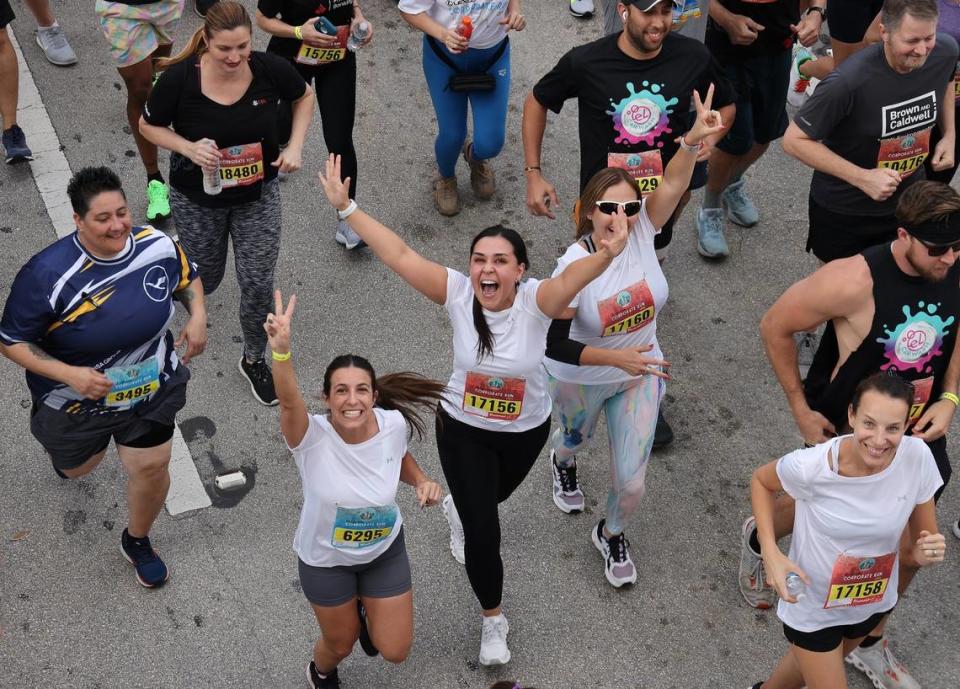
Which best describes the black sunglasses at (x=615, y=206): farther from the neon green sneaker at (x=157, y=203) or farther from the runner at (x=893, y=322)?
the neon green sneaker at (x=157, y=203)

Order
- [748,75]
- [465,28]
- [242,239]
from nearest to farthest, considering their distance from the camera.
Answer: [242,239]
[465,28]
[748,75]

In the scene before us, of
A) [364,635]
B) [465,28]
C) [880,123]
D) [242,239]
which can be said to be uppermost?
[880,123]

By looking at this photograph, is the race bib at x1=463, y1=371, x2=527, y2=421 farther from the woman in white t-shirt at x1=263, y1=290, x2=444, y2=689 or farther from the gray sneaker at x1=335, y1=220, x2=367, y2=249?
the gray sneaker at x1=335, y1=220, x2=367, y2=249

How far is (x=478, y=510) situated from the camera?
15.6ft

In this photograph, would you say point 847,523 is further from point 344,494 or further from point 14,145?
point 14,145

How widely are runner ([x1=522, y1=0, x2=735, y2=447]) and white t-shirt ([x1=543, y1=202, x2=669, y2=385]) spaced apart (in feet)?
2.01

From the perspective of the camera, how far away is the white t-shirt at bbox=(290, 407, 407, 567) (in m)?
4.44

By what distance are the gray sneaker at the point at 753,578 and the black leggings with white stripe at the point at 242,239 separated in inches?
96.7

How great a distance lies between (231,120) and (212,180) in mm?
272

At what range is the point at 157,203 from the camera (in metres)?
6.91

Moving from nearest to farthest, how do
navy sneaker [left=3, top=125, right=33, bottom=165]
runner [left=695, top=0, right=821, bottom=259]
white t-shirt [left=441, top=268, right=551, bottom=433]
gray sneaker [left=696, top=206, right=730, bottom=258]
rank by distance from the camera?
white t-shirt [left=441, top=268, right=551, bottom=433], runner [left=695, top=0, right=821, bottom=259], gray sneaker [left=696, top=206, right=730, bottom=258], navy sneaker [left=3, top=125, right=33, bottom=165]

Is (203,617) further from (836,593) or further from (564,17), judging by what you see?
(564,17)

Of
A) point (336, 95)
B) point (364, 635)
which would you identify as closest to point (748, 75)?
point (336, 95)

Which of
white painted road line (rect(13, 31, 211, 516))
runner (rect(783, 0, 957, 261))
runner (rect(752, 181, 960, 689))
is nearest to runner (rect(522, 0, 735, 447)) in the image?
runner (rect(783, 0, 957, 261))
